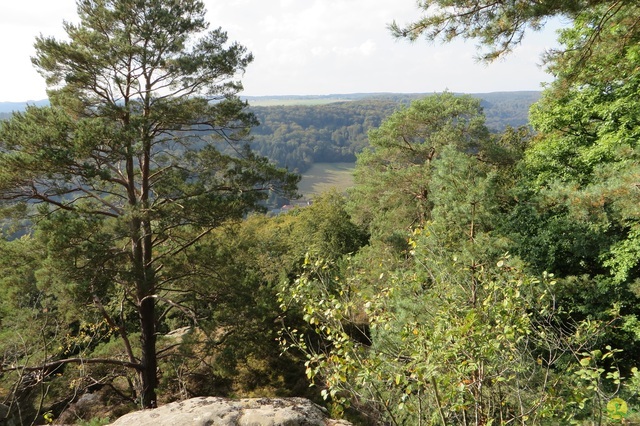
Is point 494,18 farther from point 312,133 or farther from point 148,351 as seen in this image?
point 312,133

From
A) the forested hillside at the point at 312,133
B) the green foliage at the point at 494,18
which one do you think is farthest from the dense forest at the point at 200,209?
the forested hillside at the point at 312,133

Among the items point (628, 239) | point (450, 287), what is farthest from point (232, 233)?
point (628, 239)

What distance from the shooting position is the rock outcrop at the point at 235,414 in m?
3.93

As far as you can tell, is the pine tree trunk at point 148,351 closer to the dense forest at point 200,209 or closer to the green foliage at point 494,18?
the dense forest at point 200,209

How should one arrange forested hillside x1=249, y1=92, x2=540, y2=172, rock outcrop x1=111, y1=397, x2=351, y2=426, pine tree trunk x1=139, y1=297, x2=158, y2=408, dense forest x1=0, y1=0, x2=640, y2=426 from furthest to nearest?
forested hillside x1=249, y1=92, x2=540, y2=172
pine tree trunk x1=139, y1=297, x2=158, y2=408
dense forest x1=0, y1=0, x2=640, y2=426
rock outcrop x1=111, y1=397, x2=351, y2=426

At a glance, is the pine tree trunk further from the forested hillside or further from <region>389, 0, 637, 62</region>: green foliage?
the forested hillside

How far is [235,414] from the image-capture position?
4.09 m

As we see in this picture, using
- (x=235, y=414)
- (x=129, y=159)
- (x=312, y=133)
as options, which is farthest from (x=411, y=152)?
(x=312, y=133)

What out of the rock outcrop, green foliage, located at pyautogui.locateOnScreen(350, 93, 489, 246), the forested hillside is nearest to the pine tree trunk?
the rock outcrop

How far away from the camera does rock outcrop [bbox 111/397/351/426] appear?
3.93 meters

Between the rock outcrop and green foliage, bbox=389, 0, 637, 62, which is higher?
green foliage, bbox=389, 0, 637, 62

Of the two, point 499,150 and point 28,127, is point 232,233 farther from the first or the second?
point 499,150

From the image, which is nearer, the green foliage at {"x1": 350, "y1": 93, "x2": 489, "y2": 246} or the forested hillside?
the green foliage at {"x1": 350, "y1": 93, "x2": 489, "y2": 246}

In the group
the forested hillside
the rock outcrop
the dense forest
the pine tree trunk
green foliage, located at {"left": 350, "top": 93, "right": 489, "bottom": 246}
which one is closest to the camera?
the rock outcrop
